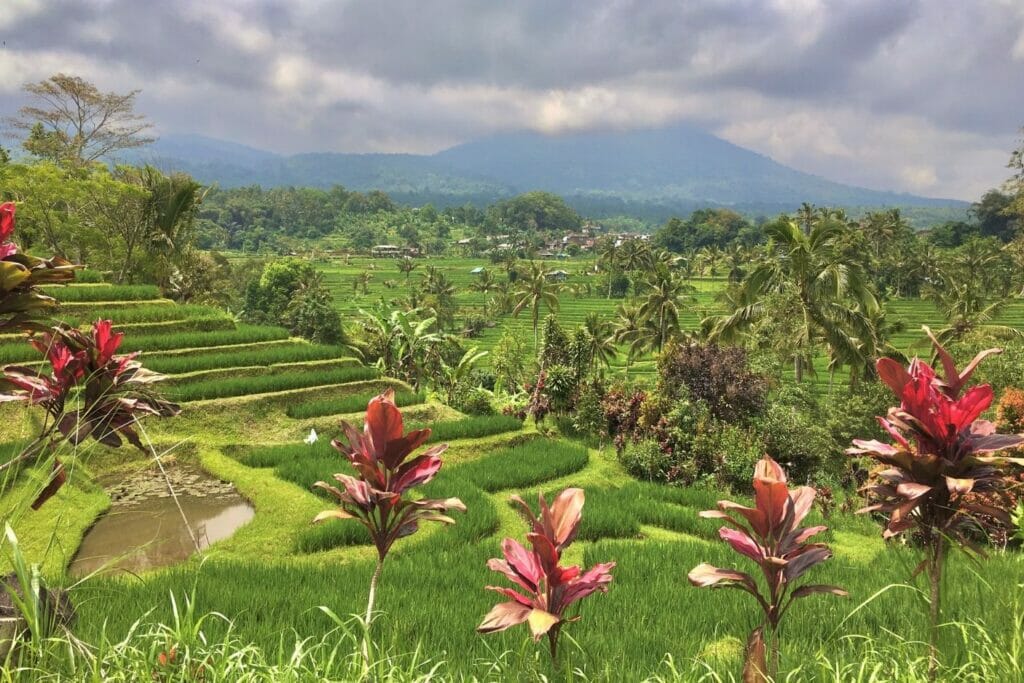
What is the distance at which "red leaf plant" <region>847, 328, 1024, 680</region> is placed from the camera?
1484 millimetres

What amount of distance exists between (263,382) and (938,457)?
34.9 feet

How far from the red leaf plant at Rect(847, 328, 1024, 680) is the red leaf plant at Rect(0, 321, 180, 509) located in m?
1.89

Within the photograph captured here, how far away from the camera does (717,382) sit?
1052cm

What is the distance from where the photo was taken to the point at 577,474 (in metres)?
9.14

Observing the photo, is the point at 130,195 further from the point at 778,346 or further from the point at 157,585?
the point at 778,346

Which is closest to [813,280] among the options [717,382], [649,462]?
[717,382]

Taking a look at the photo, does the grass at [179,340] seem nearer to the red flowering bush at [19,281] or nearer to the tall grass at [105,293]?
the tall grass at [105,293]

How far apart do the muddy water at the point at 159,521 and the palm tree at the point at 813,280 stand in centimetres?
1061

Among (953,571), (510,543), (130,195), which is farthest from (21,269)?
(130,195)

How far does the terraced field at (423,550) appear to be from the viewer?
9.34 feet

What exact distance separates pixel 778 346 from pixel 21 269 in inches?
870

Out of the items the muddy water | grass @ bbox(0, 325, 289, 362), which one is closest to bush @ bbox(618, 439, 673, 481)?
the muddy water

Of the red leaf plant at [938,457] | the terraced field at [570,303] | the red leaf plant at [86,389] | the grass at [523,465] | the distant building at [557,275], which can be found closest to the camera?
the red leaf plant at [938,457]

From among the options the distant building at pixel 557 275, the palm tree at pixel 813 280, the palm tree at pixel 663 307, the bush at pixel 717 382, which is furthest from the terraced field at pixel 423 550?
the distant building at pixel 557 275
